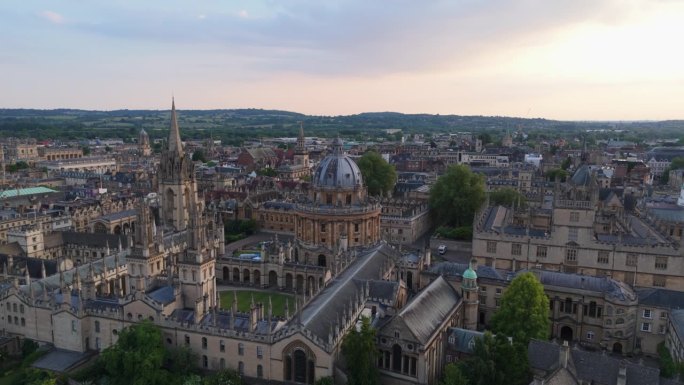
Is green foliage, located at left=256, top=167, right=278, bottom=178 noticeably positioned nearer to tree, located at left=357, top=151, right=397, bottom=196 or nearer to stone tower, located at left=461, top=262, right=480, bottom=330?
tree, located at left=357, top=151, right=397, bottom=196

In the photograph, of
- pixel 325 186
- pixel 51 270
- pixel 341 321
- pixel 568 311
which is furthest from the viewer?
pixel 325 186

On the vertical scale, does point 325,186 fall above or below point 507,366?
above

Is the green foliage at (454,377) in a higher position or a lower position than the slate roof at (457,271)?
lower

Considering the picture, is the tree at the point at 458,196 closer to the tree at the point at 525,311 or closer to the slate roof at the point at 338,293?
the slate roof at the point at 338,293

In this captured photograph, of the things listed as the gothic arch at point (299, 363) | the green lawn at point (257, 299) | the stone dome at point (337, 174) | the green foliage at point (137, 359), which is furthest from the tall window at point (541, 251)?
the green foliage at point (137, 359)

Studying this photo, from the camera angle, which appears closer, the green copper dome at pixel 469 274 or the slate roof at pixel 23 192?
the green copper dome at pixel 469 274

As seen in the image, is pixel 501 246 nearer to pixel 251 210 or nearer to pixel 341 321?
pixel 341 321

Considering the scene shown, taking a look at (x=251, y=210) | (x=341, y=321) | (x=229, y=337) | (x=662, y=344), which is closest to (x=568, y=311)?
(x=662, y=344)

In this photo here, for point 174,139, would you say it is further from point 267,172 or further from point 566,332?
point 267,172
